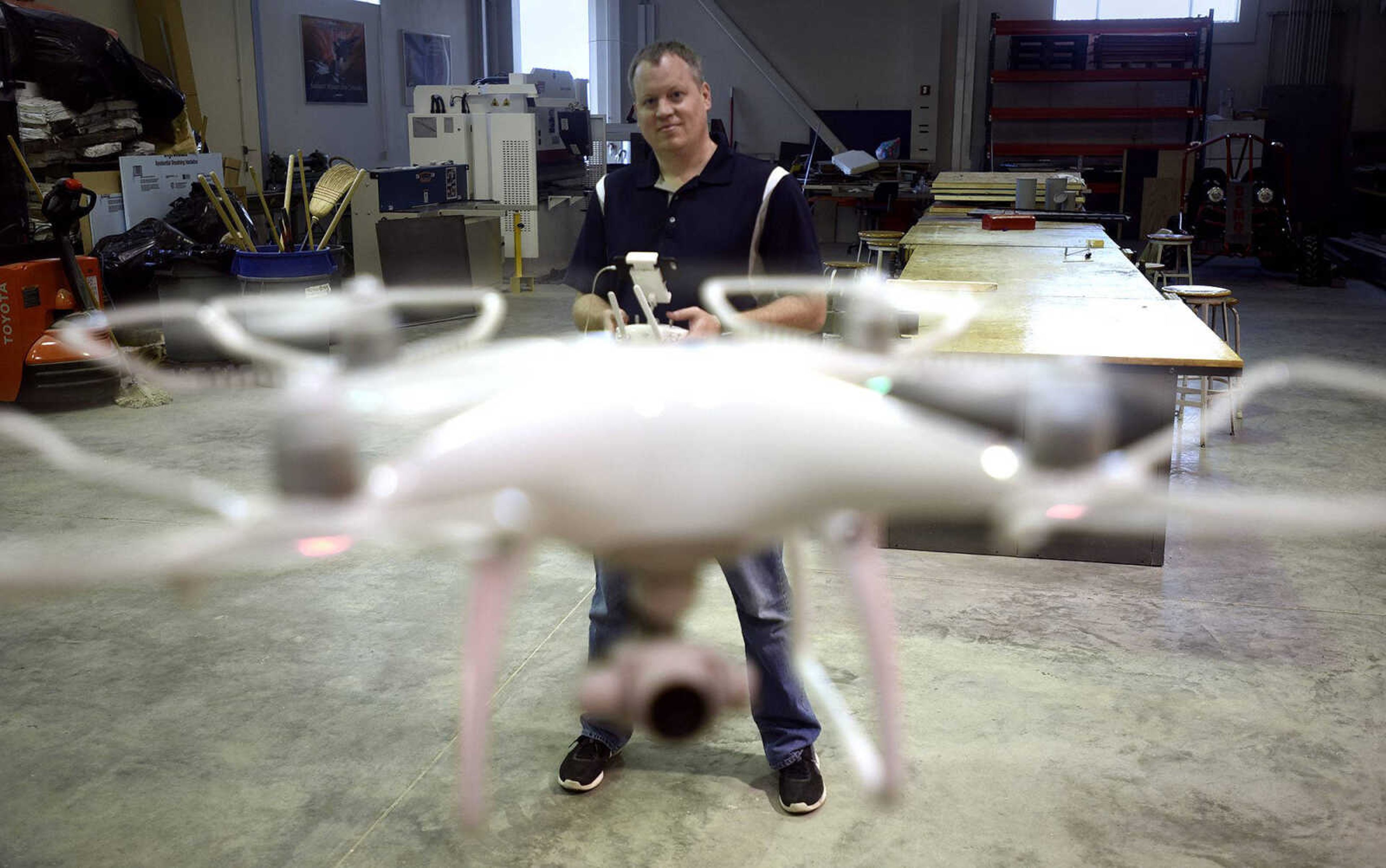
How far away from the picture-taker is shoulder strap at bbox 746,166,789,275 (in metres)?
0.98

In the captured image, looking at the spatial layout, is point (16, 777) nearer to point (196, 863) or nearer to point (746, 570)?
point (196, 863)

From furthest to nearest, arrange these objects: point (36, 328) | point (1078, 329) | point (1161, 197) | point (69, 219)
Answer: point (1161, 197) < point (36, 328) < point (69, 219) < point (1078, 329)

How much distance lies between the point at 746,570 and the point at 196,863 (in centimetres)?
177

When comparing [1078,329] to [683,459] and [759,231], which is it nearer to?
[759,231]

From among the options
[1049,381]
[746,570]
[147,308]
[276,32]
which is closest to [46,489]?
[746,570]

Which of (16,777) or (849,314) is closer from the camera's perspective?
(849,314)

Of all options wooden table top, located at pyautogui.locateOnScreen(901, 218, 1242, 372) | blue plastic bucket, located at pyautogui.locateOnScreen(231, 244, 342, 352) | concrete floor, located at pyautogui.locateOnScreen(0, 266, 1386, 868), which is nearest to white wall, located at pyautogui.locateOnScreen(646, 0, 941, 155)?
wooden table top, located at pyautogui.locateOnScreen(901, 218, 1242, 372)

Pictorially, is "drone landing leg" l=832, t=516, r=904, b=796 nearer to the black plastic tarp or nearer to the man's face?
the man's face

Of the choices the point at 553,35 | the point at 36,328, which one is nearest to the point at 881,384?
the point at 36,328

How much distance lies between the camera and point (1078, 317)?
5.60 ft

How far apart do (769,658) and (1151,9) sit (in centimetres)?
1636

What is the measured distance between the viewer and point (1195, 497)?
515 mm

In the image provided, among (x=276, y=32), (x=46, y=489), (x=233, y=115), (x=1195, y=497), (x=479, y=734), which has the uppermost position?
(x=276, y=32)

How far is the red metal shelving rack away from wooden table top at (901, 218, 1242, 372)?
11764mm
